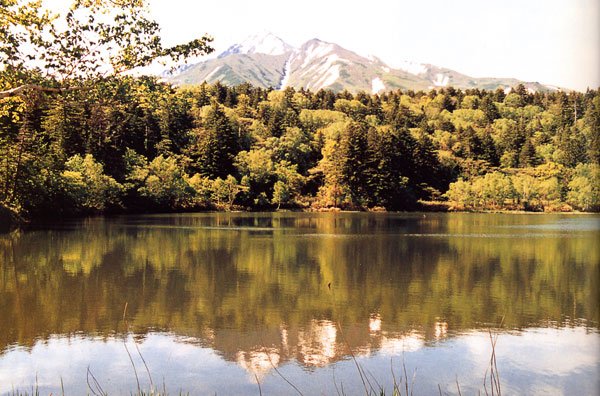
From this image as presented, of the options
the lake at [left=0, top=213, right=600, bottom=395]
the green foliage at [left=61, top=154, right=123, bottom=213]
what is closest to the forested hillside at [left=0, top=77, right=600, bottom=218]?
the green foliage at [left=61, top=154, right=123, bottom=213]

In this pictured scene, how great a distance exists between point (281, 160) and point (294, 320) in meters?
88.6

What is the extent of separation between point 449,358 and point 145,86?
8658mm

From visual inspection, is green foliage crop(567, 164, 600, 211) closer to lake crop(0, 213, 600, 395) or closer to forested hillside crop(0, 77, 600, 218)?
forested hillside crop(0, 77, 600, 218)

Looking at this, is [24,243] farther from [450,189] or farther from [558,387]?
[450,189]

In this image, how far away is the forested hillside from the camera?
63688 mm

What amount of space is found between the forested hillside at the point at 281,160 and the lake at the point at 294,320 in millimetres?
29910

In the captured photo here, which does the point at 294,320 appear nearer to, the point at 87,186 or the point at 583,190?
the point at 87,186

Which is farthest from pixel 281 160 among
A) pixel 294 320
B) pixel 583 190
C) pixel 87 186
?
pixel 294 320

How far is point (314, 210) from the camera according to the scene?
9481 cm

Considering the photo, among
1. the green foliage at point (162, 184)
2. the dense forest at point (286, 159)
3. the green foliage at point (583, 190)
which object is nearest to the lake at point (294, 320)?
the dense forest at point (286, 159)

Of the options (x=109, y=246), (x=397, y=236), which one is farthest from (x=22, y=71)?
(x=397, y=236)

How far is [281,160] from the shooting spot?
339ft

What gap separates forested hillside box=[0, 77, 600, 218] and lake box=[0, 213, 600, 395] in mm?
29910

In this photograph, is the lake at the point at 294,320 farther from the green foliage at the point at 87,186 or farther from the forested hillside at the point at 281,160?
the green foliage at the point at 87,186
